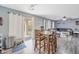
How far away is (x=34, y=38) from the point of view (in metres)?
1.91

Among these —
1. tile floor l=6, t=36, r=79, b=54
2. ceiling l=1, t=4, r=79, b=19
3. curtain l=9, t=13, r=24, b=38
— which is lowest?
tile floor l=6, t=36, r=79, b=54

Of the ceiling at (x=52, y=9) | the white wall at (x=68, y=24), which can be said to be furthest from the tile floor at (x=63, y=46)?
the ceiling at (x=52, y=9)

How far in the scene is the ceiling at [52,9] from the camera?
1.82 metres

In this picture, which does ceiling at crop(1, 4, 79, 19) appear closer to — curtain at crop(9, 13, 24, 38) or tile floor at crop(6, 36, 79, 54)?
curtain at crop(9, 13, 24, 38)

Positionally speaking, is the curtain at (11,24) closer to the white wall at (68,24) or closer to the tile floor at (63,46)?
the tile floor at (63,46)

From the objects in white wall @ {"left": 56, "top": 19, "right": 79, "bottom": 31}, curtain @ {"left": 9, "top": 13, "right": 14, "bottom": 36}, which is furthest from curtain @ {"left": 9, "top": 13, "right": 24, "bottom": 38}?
white wall @ {"left": 56, "top": 19, "right": 79, "bottom": 31}

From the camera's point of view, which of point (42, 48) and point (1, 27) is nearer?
A: point (1, 27)

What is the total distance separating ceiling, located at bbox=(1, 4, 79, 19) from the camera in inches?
71.7

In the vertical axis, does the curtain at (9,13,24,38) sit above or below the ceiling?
below

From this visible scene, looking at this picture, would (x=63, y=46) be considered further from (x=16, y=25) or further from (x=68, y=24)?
(x=16, y=25)

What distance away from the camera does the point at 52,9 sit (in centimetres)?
185
